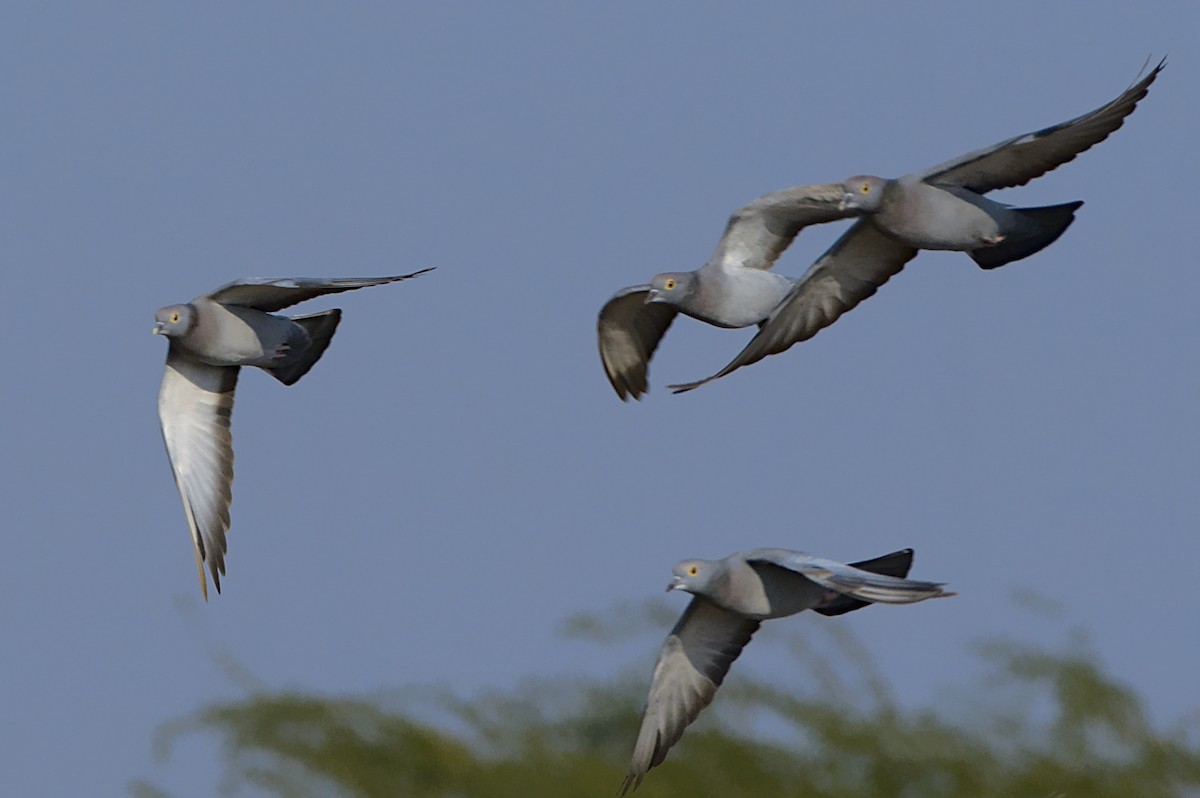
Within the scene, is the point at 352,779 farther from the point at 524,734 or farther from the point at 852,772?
the point at 852,772

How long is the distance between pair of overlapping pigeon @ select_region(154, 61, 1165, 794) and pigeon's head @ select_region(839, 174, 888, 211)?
0.01m

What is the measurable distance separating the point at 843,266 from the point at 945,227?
5.07ft

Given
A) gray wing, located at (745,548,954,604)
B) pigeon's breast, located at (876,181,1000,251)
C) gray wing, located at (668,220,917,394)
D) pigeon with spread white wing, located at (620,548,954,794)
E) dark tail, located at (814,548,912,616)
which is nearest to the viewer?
gray wing, located at (745,548,954,604)

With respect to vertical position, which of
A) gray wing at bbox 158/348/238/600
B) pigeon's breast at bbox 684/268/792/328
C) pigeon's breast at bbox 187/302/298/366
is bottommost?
gray wing at bbox 158/348/238/600

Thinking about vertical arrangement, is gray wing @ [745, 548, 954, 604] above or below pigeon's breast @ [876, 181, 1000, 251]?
below

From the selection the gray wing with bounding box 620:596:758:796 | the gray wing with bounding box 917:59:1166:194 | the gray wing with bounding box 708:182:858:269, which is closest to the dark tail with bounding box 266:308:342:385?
the gray wing with bounding box 708:182:858:269

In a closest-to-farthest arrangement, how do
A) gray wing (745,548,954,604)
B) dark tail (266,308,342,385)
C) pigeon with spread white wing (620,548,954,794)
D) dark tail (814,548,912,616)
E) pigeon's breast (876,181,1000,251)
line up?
gray wing (745,548,954,604) → pigeon with spread white wing (620,548,954,794) → dark tail (814,548,912,616) → pigeon's breast (876,181,1000,251) → dark tail (266,308,342,385)

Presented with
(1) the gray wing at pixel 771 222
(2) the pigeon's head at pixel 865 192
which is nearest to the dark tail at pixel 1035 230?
(2) the pigeon's head at pixel 865 192

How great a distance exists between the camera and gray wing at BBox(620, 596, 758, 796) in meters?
17.3

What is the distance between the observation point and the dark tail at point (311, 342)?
1942 centimetres

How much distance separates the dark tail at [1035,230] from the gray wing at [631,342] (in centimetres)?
432

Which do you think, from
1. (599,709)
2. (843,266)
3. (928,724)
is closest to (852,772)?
(928,724)

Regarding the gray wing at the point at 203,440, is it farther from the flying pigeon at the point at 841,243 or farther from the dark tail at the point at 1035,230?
the dark tail at the point at 1035,230

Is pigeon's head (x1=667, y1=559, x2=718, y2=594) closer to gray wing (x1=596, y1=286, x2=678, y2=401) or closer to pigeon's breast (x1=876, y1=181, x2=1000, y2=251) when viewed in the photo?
pigeon's breast (x1=876, y1=181, x2=1000, y2=251)
